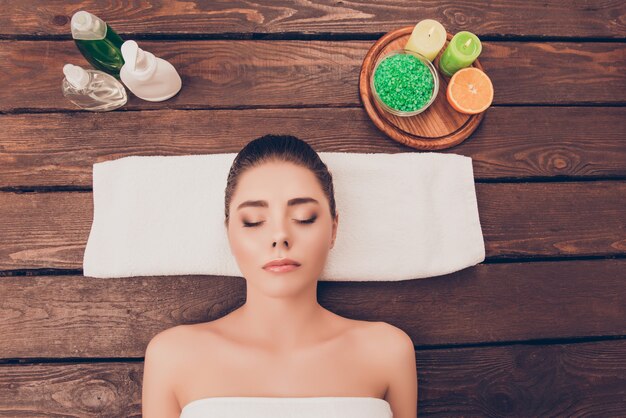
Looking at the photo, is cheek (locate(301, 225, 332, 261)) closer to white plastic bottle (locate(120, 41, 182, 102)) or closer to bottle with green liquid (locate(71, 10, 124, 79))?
white plastic bottle (locate(120, 41, 182, 102))

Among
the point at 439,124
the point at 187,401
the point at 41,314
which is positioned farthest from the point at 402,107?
the point at 41,314

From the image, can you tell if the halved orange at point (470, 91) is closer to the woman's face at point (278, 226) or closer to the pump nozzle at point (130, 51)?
the woman's face at point (278, 226)

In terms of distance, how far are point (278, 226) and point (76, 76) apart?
0.61 m

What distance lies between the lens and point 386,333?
104cm

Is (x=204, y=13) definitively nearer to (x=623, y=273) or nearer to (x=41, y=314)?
(x=41, y=314)

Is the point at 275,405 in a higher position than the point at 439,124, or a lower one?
lower

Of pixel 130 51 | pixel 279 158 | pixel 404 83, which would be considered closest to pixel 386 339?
pixel 279 158

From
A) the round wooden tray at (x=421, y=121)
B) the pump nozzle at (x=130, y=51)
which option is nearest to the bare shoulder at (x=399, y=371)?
the round wooden tray at (x=421, y=121)

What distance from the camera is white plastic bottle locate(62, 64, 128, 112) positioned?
3.61 feet

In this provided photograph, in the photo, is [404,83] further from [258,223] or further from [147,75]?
[147,75]

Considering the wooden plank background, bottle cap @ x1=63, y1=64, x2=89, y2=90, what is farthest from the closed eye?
bottle cap @ x1=63, y1=64, x2=89, y2=90

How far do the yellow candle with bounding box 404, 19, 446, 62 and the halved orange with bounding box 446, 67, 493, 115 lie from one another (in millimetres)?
90

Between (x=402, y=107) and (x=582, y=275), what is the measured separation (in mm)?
704

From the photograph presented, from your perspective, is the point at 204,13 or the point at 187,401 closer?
the point at 187,401
